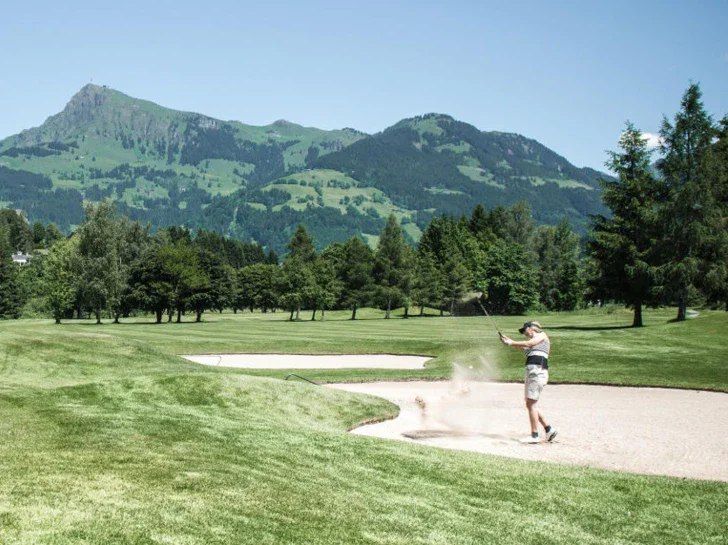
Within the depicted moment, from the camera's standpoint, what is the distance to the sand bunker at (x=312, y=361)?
35250 mm

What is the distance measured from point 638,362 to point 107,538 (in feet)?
99.7

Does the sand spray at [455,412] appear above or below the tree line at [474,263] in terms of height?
below

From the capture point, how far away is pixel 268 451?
11.6 m

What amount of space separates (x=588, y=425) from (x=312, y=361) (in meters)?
21.3

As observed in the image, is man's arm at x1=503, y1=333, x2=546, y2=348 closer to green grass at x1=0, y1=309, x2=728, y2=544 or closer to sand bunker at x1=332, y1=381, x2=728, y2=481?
sand bunker at x1=332, y1=381, x2=728, y2=481

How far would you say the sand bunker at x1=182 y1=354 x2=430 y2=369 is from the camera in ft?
116

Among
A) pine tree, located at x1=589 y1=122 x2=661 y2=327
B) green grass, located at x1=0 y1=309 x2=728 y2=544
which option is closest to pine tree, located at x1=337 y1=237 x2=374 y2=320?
pine tree, located at x1=589 y1=122 x2=661 y2=327

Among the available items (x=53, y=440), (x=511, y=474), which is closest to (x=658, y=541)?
(x=511, y=474)

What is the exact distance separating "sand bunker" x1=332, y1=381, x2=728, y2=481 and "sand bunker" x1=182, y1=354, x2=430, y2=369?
10.1m

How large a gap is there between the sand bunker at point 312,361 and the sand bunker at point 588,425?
399 inches

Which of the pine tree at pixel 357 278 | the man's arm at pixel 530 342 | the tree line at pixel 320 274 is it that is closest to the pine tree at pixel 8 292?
the tree line at pixel 320 274

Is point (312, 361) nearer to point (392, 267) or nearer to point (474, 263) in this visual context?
point (392, 267)

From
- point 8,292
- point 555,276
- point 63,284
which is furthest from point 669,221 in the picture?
point 8,292

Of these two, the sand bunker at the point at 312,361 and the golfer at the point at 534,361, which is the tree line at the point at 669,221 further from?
the golfer at the point at 534,361
